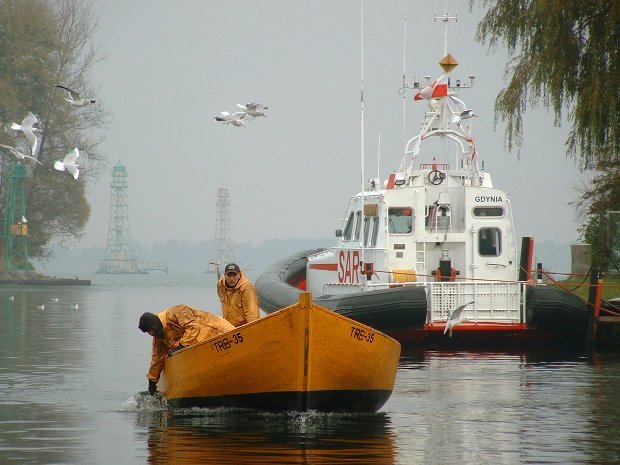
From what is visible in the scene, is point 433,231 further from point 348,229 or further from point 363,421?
point 363,421

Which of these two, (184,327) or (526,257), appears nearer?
(184,327)

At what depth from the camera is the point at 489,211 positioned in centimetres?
2802

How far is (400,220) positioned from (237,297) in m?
11.1

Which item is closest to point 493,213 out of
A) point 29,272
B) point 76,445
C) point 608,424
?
point 608,424

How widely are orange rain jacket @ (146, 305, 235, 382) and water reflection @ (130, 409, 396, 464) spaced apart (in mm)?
877

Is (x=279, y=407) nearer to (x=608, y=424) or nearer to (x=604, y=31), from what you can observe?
(x=608, y=424)

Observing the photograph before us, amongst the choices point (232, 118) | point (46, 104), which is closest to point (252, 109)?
point (232, 118)

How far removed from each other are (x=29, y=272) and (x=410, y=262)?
198ft

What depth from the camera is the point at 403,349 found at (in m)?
26.3

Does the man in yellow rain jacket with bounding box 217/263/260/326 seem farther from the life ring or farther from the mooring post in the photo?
the mooring post

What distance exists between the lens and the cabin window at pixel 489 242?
2791 cm

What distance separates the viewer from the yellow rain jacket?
682 inches

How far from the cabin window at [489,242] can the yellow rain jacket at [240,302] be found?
11.2m

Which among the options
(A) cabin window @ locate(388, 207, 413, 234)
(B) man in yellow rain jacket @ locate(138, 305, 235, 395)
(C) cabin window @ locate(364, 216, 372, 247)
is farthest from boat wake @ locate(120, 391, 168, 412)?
(C) cabin window @ locate(364, 216, 372, 247)
